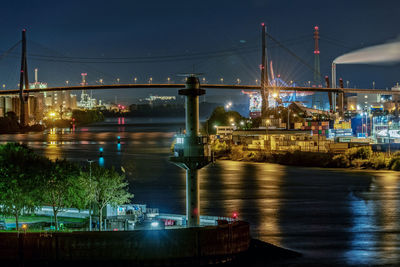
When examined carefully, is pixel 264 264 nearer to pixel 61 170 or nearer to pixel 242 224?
pixel 242 224

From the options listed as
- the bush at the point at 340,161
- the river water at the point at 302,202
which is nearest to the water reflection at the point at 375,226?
the river water at the point at 302,202

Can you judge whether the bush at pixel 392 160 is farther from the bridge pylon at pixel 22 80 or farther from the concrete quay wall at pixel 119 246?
the bridge pylon at pixel 22 80

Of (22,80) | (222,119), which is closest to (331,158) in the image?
(222,119)

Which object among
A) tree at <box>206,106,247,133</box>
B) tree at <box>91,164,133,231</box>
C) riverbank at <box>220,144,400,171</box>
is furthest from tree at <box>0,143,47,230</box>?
tree at <box>206,106,247,133</box>

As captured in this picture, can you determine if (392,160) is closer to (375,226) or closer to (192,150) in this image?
(375,226)

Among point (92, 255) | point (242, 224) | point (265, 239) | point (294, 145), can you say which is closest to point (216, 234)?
point (242, 224)

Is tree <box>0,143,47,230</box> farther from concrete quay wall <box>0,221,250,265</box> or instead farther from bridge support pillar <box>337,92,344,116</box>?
bridge support pillar <box>337,92,344,116</box>
